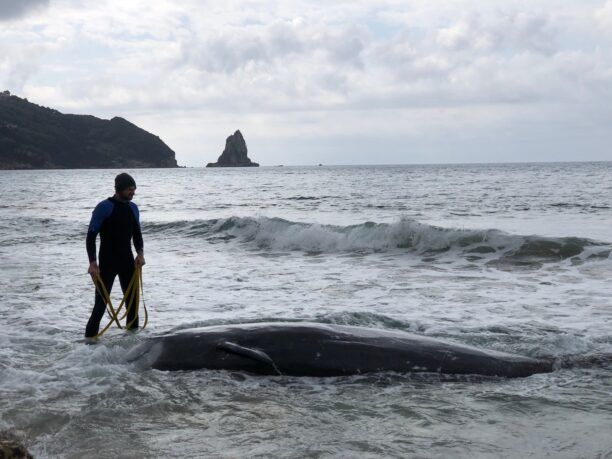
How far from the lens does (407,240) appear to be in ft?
57.9

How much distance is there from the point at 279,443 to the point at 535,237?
1305 centimetres

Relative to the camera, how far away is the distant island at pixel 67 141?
14400 centimetres

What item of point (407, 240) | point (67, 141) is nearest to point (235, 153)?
point (67, 141)

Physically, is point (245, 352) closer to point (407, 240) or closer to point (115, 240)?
point (115, 240)

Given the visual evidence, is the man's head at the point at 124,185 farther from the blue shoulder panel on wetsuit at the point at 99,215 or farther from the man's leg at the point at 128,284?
the man's leg at the point at 128,284

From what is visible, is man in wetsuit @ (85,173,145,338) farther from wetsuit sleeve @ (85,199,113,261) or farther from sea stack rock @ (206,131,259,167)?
sea stack rock @ (206,131,259,167)

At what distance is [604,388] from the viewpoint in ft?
18.0

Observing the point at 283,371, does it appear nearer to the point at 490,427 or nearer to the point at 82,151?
the point at 490,427

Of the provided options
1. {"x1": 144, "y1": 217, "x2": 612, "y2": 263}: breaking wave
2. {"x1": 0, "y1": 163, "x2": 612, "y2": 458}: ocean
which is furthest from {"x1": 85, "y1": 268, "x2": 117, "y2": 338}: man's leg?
{"x1": 144, "y1": 217, "x2": 612, "y2": 263}: breaking wave

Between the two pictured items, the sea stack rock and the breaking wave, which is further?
the sea stack rock

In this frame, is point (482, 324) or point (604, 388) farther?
point (482, 324)

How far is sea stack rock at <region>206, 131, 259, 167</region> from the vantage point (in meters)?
188

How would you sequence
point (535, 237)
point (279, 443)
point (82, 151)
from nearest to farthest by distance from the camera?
point (279, 443) → point (535, 237) → point (82, 151)

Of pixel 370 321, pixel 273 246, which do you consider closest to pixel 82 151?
pixel 273 246
